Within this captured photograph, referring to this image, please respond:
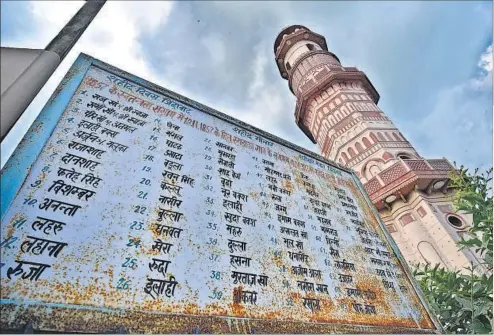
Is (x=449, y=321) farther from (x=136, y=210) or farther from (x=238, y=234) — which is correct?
(x=136, y=210)

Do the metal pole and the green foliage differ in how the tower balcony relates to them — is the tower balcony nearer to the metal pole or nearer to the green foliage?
the green foliage

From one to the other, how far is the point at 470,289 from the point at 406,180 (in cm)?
745

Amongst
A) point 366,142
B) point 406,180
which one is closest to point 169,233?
point 406,180

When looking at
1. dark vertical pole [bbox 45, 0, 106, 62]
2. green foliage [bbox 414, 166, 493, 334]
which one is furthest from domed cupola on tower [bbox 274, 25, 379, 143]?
dark vertical pole [bbox 45, 0, 106, 62]

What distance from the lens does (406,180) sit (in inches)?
453

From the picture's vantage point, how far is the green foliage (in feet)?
13.4

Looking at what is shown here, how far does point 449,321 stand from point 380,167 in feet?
31.1

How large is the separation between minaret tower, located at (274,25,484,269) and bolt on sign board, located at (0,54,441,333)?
9.18 meters

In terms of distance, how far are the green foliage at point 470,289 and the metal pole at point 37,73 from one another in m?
5.11

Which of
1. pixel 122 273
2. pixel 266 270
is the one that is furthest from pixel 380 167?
pixel 122 273

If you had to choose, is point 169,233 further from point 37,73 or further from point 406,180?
point 406,180

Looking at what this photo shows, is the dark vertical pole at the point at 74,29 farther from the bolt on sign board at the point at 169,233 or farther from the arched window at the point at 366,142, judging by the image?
the arched window at the point at 366,142

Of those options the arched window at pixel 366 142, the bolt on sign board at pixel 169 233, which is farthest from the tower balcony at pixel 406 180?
the bolt on sign board at pixel 169 233

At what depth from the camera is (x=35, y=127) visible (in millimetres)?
1869
